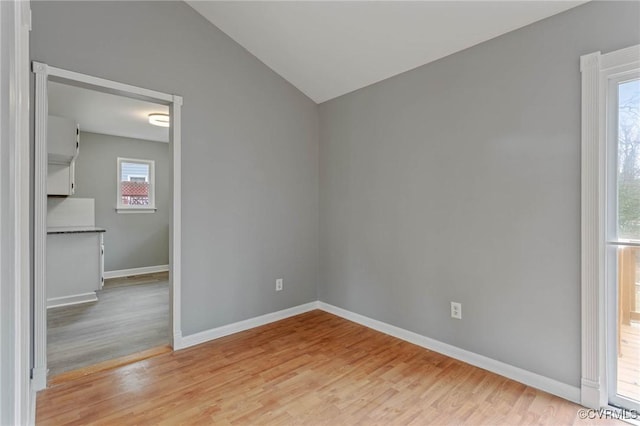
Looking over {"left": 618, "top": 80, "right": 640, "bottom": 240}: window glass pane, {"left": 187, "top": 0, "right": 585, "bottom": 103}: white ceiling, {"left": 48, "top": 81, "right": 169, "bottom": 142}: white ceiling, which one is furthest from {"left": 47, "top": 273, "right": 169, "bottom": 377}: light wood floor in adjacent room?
{"left": 618, "top": 80, "right": 640, "bottom": 240}: window glass pane

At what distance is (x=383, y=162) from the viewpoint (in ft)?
9.90

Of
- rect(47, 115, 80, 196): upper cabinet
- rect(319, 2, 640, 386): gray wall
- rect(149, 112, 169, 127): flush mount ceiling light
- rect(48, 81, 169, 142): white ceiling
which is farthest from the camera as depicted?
rect(149, 112, 169, 127): flush mount ceiling light

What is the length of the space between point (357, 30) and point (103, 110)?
3.49 m

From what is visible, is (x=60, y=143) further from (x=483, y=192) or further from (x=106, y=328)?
(x=483, y=192)

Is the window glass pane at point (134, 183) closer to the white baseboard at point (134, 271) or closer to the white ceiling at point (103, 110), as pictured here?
the white ceiling at point (103, 110)

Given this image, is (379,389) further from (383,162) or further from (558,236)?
(383,162)

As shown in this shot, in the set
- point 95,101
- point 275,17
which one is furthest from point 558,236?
point 95,101

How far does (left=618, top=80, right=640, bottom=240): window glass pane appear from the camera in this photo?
1.78 metres

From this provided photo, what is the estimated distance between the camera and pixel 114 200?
5.57 meters

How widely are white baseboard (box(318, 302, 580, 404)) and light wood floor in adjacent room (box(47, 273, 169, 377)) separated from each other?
1.93 meters

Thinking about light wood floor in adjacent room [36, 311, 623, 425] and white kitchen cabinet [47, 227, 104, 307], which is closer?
light wood floor in adjacent room [36, 311, 623, 425]

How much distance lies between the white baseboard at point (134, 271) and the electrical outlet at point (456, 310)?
5.31 m

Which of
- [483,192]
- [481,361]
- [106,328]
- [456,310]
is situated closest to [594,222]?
[483,192]

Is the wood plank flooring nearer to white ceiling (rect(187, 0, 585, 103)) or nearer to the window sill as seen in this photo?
white ceiling (rect(187, 0, 585, 103))
